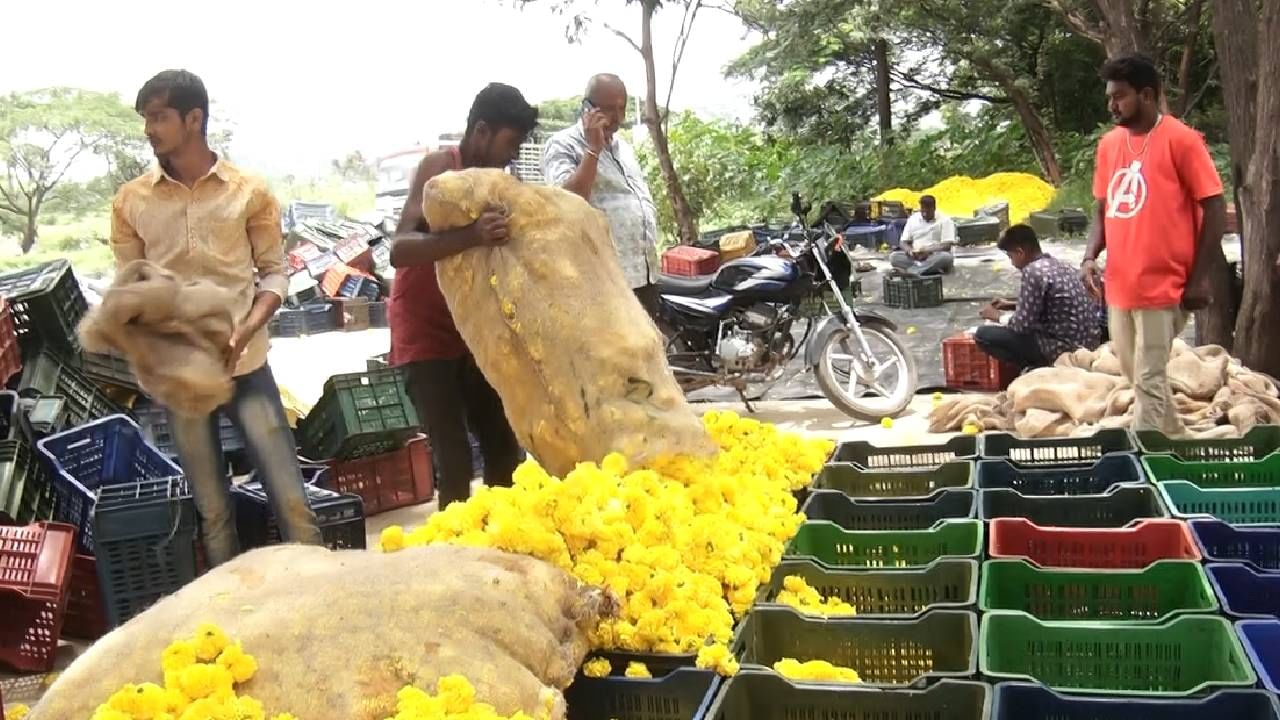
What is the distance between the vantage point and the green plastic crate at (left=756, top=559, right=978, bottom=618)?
2746mm

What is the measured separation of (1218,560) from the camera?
8.82 feet

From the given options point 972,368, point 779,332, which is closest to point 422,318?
point 779,332

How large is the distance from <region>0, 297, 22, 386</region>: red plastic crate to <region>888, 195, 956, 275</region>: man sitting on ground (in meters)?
8.69

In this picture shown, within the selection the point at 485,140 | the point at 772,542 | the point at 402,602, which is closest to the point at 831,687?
the point at 772,542

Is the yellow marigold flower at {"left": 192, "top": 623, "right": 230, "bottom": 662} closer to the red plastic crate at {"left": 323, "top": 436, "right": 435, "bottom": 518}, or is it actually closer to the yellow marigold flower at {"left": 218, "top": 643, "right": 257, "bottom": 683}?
the yellow marigold flower at {"left": 218, "top": 643, "right": 257, "bottom": 683}

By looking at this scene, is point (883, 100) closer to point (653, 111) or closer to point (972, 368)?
point (653, 111)

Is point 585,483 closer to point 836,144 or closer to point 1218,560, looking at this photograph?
point 1218,560

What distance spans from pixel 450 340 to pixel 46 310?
3.39 metres

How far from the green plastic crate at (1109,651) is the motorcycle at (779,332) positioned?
4.25 m

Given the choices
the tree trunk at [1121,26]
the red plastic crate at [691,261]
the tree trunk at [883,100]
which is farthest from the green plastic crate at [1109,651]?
the tree trunk at [883,100]

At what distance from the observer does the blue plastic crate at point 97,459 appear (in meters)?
4.35

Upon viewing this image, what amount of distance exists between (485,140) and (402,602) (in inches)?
73.2

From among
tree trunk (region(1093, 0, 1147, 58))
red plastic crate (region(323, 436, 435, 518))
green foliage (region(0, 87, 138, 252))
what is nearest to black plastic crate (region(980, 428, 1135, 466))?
red plastic crate (region(323, 436, 435, 518))

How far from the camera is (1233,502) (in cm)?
326
